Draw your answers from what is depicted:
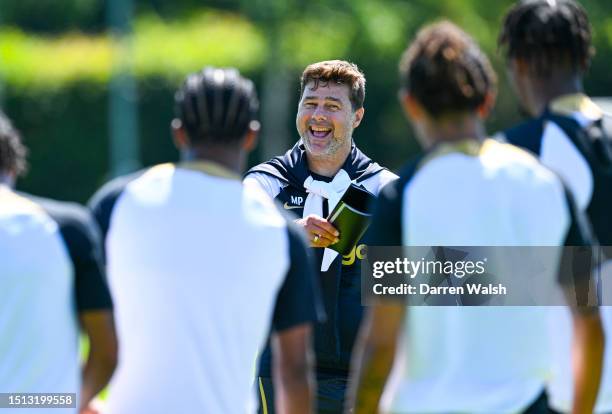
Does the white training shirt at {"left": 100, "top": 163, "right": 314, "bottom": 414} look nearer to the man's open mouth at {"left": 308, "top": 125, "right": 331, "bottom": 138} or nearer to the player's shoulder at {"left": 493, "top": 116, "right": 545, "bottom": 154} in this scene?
the player's shoulder at {"left": 493, "top": 116, "right": 545, "bottom": 154}

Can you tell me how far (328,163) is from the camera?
6.32m

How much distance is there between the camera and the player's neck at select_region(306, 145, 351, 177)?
631cm

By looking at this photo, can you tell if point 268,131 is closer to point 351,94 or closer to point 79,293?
point 351,94

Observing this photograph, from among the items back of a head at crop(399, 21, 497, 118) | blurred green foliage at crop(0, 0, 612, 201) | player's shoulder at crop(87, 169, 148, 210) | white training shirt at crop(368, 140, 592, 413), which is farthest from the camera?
blurred green foliage at crop(0, 0, 612, 201)

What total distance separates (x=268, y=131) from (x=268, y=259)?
943 inches

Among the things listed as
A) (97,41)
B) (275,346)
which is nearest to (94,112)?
(97,41)

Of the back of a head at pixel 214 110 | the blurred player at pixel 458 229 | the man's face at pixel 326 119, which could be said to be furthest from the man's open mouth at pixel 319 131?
the blurred player at pixel 458 229

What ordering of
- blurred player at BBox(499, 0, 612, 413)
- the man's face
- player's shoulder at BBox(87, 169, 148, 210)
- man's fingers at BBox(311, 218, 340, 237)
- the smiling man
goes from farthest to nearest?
the man's face → the smiling man → man's fingers at BBox(311, 218, 340, 237) → blurred player at BBox(499, 0, 612, 413) → player's shoulder at BBox(87, 169, 148, 210)

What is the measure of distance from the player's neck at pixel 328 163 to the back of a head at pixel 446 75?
→ 2.39m

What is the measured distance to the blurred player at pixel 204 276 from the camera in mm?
3865

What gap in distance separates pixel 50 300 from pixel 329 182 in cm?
254

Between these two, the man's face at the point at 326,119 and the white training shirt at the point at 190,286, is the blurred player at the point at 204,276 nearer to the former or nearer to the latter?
the white training shirt at the point at 190,286

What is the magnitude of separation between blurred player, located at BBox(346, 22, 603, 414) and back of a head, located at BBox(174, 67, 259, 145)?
0.50 m

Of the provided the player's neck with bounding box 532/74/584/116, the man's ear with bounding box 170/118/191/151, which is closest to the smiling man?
the player's neck with bounding box 532/74/584/116
